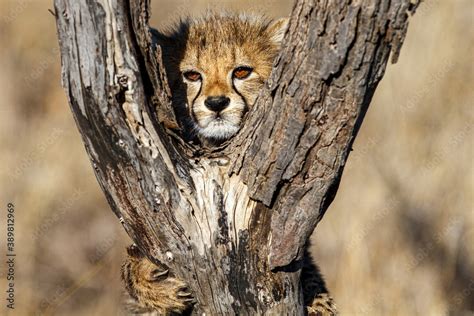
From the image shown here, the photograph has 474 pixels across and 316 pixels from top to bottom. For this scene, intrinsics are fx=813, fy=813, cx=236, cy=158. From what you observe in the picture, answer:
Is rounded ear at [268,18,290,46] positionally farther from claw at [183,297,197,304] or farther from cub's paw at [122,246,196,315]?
claw at [183,297,197,304]

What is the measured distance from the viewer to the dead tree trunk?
2160mm

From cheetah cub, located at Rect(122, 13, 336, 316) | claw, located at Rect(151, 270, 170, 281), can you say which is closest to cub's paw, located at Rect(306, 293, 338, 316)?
cheetah cub, located at Rect(122, 13, 336, 316)

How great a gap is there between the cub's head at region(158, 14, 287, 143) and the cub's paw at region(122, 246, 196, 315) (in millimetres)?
585

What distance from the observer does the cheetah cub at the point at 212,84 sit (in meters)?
3.00

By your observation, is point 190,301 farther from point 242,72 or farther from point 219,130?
point 242,72

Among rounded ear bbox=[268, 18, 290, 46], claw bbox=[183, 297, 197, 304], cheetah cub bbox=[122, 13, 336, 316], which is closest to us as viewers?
claw bbox=[183, 297, 197, 304]

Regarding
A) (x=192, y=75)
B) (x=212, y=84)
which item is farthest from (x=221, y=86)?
(x=192, y=75)

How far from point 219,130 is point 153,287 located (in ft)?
2.25

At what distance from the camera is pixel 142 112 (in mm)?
2385

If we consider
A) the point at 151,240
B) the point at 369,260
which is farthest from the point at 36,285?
the point at 151,240

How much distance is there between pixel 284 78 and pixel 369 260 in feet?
10.4

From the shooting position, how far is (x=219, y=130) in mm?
3176

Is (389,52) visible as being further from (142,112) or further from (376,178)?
(376,178)

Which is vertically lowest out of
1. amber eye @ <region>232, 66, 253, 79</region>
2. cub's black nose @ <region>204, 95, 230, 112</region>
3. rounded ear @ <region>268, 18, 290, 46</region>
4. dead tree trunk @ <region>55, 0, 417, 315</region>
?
dead tree trunk @ <region>55, 0, 417, 315</region>
